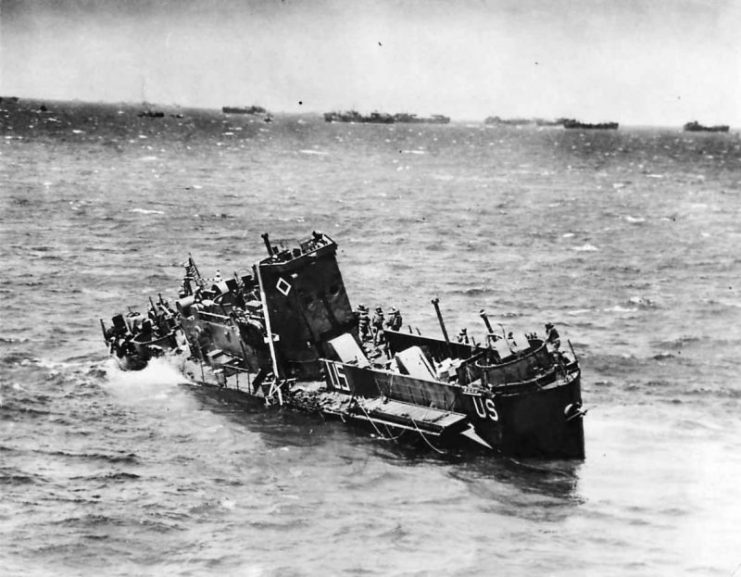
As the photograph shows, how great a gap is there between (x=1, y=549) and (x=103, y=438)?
316 inches

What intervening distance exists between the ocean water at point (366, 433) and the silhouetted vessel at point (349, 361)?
91 centimetres

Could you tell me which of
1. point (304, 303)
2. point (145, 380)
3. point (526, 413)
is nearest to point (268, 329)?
point (304, 303)

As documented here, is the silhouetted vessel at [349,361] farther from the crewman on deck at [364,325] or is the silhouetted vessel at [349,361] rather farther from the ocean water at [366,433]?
the ocean water at [366,433]

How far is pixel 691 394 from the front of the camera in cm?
3184

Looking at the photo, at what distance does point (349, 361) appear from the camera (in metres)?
29.8

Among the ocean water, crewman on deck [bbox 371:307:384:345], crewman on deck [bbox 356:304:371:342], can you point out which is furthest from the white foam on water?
crewman on deck [bbox 371:307:384:345]

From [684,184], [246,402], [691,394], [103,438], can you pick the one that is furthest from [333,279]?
[684,184]

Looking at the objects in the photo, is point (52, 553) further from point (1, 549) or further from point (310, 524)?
point (310, 524)

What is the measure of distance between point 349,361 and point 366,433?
126 inches

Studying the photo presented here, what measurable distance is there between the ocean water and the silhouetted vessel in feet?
3.00

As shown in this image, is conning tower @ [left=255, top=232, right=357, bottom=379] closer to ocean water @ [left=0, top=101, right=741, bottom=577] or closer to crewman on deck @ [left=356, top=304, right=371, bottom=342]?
crewman on deck @ [left=356, top=304, right=371, bottom=342]

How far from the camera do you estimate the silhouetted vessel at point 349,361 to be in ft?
81.9

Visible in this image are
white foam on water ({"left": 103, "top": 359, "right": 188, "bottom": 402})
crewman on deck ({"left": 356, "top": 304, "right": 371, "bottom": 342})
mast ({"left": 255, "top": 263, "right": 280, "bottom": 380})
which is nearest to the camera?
mast ({"left": 255, "top": 263, "right": 280, "bottom": 380})

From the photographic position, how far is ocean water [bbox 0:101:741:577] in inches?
793
